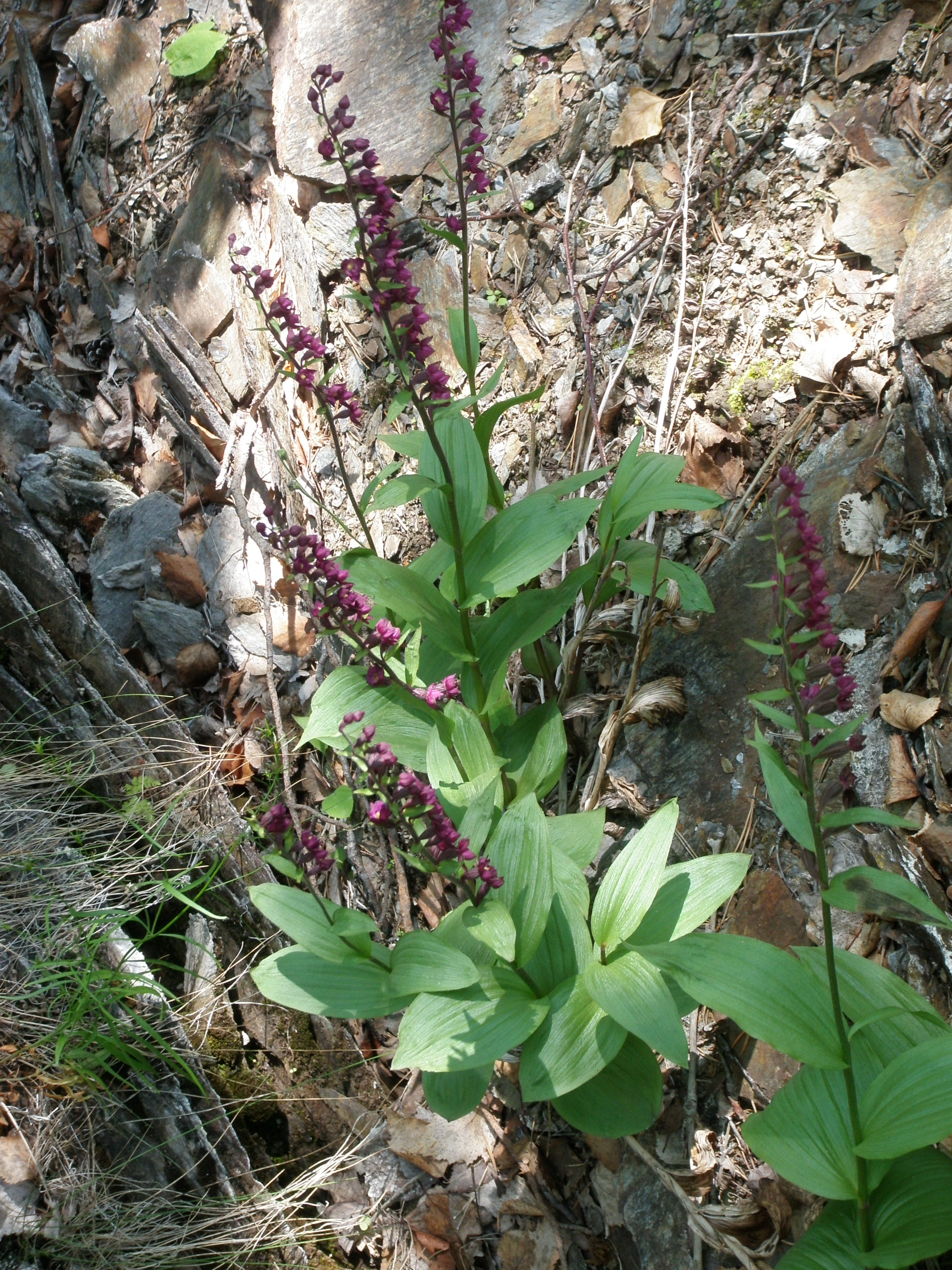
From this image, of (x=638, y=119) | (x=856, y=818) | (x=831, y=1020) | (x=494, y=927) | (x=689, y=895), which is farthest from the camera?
(x=638, y=119)

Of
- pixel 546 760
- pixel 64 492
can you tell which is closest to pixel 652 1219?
pixel 546 760

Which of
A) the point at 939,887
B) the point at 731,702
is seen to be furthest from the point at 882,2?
the point at 939,887

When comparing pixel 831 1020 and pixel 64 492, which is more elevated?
pixel 64 492

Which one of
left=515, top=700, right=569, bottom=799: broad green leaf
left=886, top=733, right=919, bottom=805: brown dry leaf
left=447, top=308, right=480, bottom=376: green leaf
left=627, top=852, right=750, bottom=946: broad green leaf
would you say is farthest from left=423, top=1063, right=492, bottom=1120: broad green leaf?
left=447, top=308, right=480, bottom=376: green leaf

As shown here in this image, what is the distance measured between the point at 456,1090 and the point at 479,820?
2.29ft

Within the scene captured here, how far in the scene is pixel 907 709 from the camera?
2324mm

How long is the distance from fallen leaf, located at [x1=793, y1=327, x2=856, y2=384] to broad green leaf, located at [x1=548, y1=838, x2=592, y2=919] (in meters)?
1.84

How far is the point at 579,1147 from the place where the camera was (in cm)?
254

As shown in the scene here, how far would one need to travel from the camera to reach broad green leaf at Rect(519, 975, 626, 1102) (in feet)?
6.62

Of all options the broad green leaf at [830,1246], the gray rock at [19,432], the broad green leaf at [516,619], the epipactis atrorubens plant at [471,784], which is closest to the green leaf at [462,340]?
the epipactis atrorubens plant at [471,784]

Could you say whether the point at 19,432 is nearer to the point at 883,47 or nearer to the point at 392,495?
the point at 392,495

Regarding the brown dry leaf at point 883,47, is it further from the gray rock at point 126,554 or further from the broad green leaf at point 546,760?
the gray rock at point 126,554

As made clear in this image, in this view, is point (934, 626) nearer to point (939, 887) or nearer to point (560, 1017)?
point (939, 887)

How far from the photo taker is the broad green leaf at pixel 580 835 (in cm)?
245
